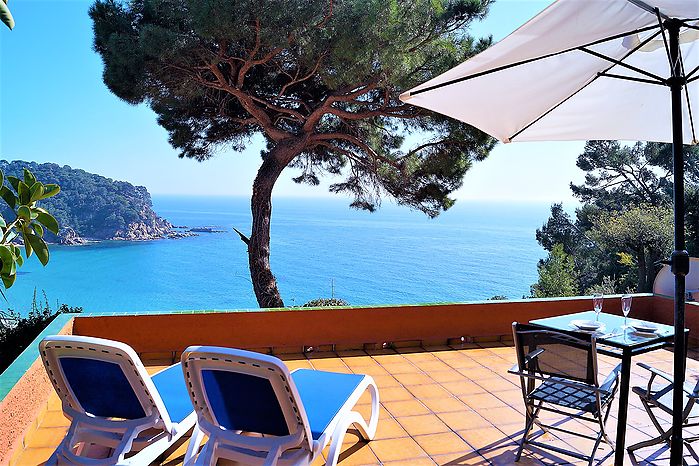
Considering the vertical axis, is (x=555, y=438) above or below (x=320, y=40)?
below

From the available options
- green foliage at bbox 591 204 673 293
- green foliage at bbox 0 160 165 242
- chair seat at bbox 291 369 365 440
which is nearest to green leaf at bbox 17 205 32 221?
chair seat at bbox 291 369 365 440

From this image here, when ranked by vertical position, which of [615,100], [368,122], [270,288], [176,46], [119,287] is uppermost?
[176,46]

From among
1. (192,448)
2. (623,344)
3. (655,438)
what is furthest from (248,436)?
(655,438)

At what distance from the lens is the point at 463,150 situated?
9.38 metres

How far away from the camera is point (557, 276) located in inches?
851

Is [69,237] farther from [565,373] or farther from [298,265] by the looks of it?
[565,373]

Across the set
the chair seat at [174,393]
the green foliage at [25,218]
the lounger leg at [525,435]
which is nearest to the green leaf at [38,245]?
the green foliage at [25,218]

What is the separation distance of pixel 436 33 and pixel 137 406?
7286 mm

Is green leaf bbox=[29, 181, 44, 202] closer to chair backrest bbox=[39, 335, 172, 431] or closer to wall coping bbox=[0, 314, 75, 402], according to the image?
wall coping bbox=[0, 314, 75, 402]

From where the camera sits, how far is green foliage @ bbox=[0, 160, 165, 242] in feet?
67.4

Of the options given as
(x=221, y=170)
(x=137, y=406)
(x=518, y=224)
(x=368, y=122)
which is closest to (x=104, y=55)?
(x=368, y=122)

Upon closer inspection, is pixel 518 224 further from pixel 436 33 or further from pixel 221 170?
pixel 436 33

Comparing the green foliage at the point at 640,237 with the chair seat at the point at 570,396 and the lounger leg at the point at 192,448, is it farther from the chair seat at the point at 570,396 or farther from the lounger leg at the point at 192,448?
the lounger leg at the point at 192,448

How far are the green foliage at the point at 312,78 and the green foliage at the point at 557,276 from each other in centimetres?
1296
